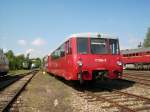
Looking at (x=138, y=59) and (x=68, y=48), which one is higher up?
(x=68, y=48)

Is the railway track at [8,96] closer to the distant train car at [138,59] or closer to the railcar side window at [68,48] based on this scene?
the railcar side window at [68,48]

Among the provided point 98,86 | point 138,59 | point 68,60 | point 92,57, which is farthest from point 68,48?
point 138,59

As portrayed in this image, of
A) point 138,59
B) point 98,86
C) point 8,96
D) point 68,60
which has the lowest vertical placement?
point 8,96

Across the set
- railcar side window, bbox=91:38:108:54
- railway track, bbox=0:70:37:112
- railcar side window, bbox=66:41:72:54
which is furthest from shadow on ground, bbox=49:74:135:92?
railway track, bbox=0:70:37:112

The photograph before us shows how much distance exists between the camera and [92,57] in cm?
1358

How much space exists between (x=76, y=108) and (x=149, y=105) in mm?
2373

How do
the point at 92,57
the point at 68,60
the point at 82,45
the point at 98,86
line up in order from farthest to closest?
1. the point at 98,86
2. the point at 68,60
3. the point at 82,45
4. the point at 92,57

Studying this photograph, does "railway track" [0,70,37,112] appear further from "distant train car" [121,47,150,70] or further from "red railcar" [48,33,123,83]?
"distant train car" [121,47,150,70]

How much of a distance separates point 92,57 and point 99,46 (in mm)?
831

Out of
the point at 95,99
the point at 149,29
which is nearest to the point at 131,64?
the point at 95,99

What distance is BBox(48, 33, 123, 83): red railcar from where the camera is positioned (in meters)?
13.4

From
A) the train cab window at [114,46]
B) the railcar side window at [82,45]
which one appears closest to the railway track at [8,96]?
the railcar side window at [82,45]

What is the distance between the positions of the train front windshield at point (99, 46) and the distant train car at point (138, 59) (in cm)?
2521

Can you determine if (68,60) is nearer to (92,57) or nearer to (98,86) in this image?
(92,57)
